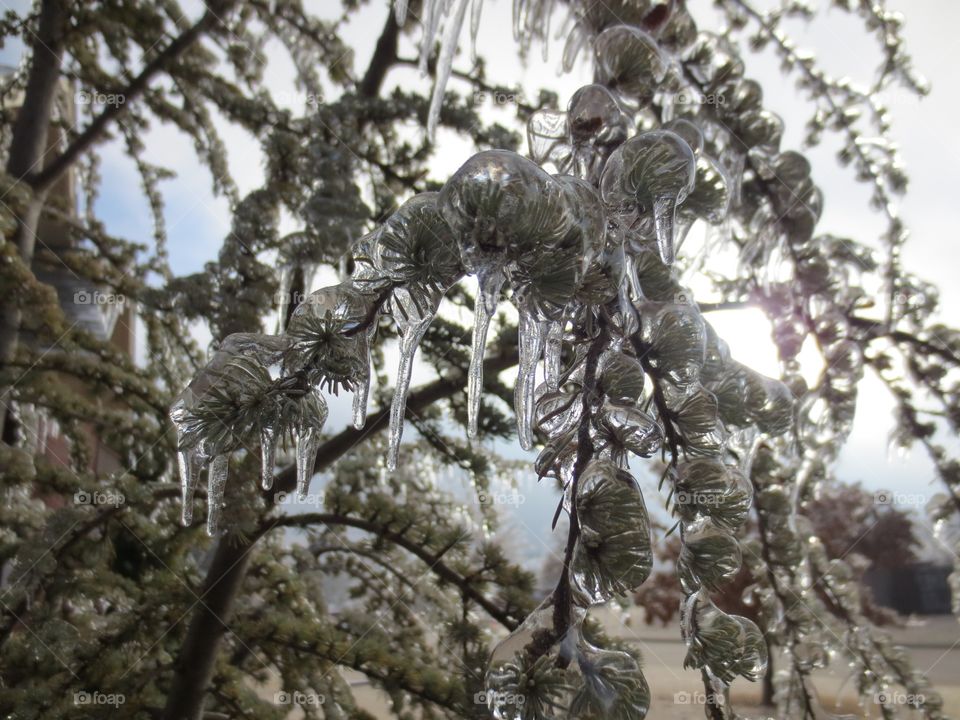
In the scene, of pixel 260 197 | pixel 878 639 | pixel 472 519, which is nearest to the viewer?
pixel 878 639

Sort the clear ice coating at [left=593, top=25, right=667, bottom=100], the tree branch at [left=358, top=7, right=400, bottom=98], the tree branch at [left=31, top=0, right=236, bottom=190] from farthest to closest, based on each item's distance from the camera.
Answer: the tree branch at [left=31, top=0, right=236, bottom=190] < the tree branch at [left=358, top=7, right=400, bottom=98] < the clear ice coating at [left=593, top=25, right=667, bottom=100]

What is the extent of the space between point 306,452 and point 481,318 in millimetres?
113

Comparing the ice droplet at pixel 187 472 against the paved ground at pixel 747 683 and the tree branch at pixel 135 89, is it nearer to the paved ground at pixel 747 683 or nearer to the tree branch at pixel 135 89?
the tree branch at pixel 135 89

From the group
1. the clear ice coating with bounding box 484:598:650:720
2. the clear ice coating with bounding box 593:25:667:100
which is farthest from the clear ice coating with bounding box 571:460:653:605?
the clear ice coating with bounding box 593:25:667:100

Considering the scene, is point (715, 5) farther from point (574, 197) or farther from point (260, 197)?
point (574, 197)

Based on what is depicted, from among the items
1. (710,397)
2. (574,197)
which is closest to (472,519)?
(710,397)

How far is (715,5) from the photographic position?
110 cm

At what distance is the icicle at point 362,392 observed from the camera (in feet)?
1.10

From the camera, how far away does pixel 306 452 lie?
37 cm

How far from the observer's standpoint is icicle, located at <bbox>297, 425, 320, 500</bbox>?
337 millimetres

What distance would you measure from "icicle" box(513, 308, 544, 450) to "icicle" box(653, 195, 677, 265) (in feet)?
0.24

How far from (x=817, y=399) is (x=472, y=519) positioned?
1.10m

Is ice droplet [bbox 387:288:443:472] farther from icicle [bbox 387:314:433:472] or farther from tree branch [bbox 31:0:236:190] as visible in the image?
tree branch [bbox 31:0:236:190]

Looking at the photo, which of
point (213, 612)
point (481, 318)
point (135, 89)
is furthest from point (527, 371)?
point (135, 89)
